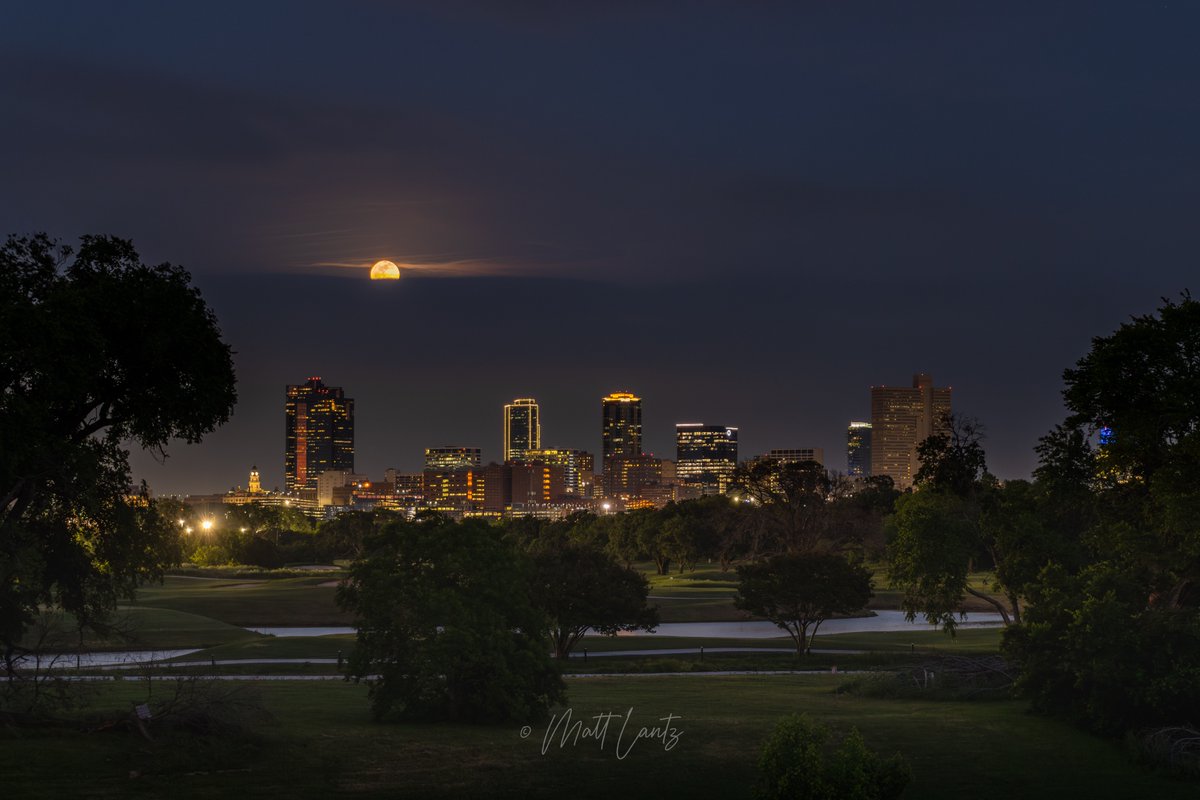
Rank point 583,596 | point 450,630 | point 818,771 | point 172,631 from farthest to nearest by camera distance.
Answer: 1. point 172,631
2. point 583,596
3. point 450,630
4. point 818,771

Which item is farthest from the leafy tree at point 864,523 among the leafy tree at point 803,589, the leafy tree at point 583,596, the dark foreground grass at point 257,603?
the leafy tree at point 583,596

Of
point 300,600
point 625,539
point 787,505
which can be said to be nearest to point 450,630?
point 300,600

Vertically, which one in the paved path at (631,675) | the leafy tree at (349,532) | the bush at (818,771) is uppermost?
the leafy tree at (349,532)

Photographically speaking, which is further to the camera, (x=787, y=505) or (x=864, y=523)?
(x=787, y=505)

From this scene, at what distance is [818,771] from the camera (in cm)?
2188

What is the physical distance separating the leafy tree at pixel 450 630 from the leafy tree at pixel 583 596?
80.0 feet

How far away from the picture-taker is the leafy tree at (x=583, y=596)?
66.1 m

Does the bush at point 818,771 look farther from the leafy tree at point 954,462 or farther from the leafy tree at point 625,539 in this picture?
the leafy tree at point 625,539

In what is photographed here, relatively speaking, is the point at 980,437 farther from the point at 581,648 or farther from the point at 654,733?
the point at 654,733

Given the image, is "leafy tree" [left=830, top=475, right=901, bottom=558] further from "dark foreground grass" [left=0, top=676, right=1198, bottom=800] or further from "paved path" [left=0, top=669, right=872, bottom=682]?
"dark foreground grass" [left=0, top=676, right=1198, bottom=800]

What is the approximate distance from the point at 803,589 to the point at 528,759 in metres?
40.1

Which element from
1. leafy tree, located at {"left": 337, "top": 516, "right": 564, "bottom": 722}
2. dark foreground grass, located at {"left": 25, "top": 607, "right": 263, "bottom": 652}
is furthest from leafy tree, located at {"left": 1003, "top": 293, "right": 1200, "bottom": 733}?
dark foreground grass, located at {"left": 25, "top": 607, "right": 263, "bottom": 652}

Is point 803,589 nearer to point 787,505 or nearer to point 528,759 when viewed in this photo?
point 528,759

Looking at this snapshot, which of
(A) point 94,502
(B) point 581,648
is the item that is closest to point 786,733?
(A) point 94,502
